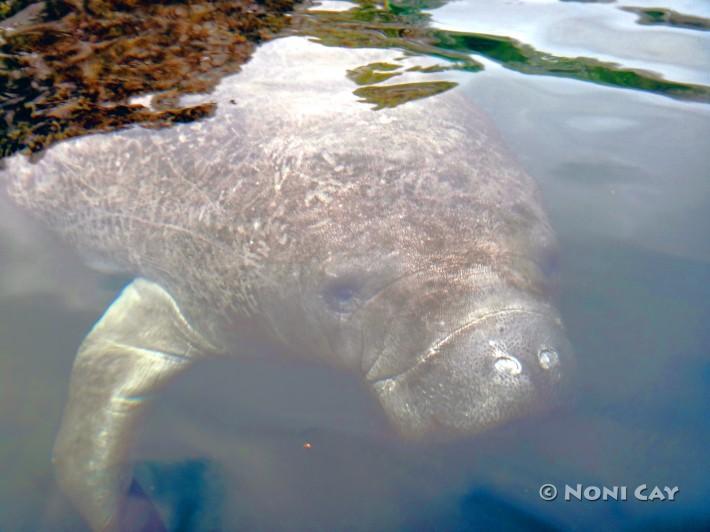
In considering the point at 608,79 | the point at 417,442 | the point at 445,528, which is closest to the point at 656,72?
the point at 608,79

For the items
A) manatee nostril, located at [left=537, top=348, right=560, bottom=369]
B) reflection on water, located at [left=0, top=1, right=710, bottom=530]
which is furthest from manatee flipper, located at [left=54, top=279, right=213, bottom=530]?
manatee nostril, located at [left=537, top=348, right=560, bottom=369]

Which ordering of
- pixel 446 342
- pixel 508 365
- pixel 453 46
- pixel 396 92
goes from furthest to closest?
1. pixel 453 46
2. pixel 396 92
3. pixel 446 342
4. pixel 508 365

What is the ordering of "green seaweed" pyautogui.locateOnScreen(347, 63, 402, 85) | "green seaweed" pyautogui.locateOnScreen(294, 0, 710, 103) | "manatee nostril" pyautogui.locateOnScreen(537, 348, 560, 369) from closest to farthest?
"manatee nostril" pyautogui.locateOnScreen(537, 348, 560, 369), "green seaweed" pyautogui.locateOnScreen(347, 63, 402, 85), "green seaweed" pyautogui.locateOnScreen(294, 0, 710, 103)

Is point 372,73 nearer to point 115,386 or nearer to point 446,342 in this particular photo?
point 446,342

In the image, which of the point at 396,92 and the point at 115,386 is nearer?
the point at 115,386

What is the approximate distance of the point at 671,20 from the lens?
6.08 meters

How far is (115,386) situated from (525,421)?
9.30 feet

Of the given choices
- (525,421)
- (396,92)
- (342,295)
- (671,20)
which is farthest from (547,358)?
(671,20)

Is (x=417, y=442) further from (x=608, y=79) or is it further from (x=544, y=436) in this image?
Result: (x=608, y=79)

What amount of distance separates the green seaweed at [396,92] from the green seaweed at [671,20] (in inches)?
96.2

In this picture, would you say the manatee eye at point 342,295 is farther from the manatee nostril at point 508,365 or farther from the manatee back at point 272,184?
the manatee nostril at point 508,365

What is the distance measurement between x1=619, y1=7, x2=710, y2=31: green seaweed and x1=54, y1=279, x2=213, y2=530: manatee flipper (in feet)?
16.8

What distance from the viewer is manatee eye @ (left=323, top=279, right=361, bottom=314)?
12.7 feet

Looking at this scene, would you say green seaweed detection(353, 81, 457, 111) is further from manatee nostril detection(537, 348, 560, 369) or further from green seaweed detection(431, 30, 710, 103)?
manatee nostril detection(537, 348, 560, 369)
